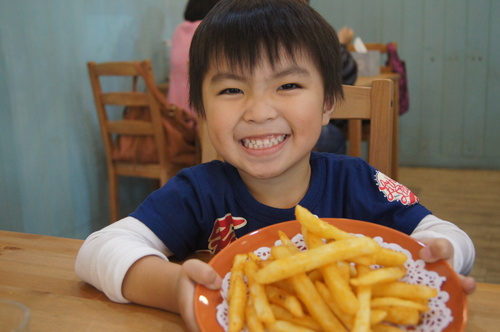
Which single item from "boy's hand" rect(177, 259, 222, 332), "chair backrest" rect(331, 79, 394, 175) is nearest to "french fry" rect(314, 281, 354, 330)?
"boy's hand" rect(177, 259, 222, 332)

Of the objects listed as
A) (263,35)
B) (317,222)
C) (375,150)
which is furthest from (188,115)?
(317,222)

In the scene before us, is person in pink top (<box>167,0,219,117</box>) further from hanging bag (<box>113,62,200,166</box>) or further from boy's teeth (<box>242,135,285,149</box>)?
boy's teeth (<box>242,135,285,149</box>)

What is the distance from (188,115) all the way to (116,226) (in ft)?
7.58

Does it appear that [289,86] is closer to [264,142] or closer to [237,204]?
[264,142]

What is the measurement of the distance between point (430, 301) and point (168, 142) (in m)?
2.65

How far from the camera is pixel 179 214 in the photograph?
1069mm

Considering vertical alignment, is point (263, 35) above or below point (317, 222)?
above

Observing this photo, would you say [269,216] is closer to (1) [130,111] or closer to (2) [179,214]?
(2) [179,214]

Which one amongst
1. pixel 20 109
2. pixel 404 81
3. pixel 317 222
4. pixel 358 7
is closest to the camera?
pixel 317 222

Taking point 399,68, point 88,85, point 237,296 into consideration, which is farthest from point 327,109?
point 399,68

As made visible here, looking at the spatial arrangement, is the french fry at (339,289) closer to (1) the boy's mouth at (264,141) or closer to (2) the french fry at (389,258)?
(2) the french fry at (389,258)

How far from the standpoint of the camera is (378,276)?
0.58m

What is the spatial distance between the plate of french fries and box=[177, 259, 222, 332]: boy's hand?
1 centimetres

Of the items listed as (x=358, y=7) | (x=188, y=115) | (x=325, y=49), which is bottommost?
(x=188, y=115)
